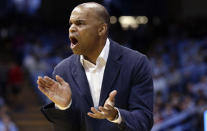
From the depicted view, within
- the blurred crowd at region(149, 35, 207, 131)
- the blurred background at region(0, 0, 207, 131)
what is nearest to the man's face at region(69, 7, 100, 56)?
the blurred background at region(0, 0, 207, 131)

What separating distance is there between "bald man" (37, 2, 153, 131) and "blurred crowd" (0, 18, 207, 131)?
136 inches

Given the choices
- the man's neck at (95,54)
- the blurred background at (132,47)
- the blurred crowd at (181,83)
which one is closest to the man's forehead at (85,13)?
the man's neck at (95,54)

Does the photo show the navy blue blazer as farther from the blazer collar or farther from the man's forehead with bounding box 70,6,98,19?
the man's forehead with bounding box 70,6,98,19

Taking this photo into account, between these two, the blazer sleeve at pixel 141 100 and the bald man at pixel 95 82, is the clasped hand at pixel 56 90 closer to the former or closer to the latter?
the bald man at pixel 95 82

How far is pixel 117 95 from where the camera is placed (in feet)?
6.65

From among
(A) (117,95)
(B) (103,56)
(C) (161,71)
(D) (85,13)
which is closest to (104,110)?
(A) (117,95)

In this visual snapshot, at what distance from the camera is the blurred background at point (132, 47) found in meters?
6.03

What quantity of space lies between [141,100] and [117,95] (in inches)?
4.7

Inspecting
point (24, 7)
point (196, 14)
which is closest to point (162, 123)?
point (24, 7)

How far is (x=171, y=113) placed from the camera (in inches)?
245

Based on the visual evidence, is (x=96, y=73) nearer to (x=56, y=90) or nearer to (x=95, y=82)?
(x=95, y=82)

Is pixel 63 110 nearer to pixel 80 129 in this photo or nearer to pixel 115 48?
pixel 80 129

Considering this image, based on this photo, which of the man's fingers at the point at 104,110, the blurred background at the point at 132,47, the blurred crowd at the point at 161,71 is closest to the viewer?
the man's fingers at the point at 104,110

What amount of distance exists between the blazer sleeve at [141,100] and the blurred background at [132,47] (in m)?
0.70
